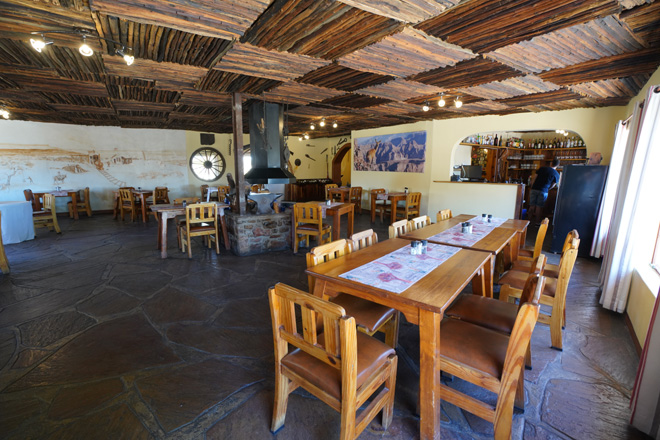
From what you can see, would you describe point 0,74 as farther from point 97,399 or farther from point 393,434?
point 393,434

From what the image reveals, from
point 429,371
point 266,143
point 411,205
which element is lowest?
point 429,371

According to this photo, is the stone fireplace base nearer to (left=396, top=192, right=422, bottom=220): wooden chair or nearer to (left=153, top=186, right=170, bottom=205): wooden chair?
(left=396, top=192, right=422, bottom=220): wooden chair

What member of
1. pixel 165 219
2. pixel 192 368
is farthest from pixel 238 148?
pixel 192 368

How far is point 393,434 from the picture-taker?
1631mm

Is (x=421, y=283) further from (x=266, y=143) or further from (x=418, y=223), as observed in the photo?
(x=266, y=143)

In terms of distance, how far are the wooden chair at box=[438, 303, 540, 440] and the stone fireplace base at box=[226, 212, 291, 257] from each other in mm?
3715

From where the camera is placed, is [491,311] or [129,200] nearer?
[491,311]

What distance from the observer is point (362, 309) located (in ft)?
6.64

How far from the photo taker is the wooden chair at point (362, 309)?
6.23ft

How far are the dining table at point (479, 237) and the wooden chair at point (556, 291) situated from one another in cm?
21

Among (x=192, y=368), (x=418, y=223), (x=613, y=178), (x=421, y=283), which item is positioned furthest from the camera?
(x=613, y=178)

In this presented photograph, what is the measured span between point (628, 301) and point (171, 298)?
470 centimetres

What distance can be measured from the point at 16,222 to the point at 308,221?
5399 mm

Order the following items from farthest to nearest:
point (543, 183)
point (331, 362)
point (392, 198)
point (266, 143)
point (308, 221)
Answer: point (392, 198), point (543, 183), point (266, 143), point (308, 221), point (331, 362)
